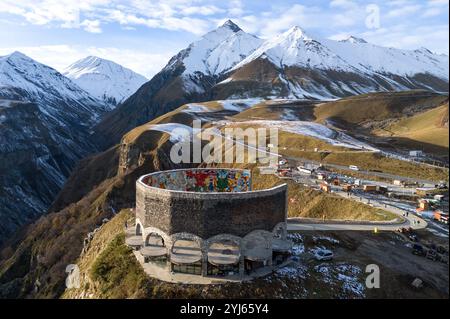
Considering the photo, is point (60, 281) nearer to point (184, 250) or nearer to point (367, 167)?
point (184, 250)

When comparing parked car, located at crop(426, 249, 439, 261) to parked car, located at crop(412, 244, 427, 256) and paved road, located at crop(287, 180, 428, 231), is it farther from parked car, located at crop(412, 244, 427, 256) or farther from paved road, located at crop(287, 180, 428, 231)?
paved road, located at crop(287, 180, 428, 231)

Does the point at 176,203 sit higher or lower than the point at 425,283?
higher

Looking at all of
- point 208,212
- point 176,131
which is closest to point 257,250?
point 208,212

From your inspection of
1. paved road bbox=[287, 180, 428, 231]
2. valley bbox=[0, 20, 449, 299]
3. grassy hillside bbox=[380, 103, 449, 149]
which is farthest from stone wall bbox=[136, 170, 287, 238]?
grassy hillside bbox=[380, 103, 449, 149]

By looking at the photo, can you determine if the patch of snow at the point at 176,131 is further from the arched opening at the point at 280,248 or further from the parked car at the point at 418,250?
the parked car at the point at 418,250

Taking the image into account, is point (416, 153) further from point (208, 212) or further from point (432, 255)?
point (208, 212)

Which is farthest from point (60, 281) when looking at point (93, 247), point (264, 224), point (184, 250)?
point (264, 224)
